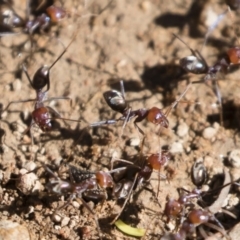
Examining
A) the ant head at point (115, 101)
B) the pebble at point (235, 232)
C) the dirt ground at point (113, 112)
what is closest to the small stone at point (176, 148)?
the dirt ground at point (113, 112)

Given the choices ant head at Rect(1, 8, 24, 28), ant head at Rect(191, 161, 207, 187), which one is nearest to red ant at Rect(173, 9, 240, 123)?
ant head at Rect(191, 161, 207, 187)

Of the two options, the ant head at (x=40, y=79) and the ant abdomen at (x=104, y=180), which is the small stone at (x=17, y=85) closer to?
the ant head at (x=40, y=79)

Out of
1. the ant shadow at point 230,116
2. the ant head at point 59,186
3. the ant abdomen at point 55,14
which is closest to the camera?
the ant head at point 59,186

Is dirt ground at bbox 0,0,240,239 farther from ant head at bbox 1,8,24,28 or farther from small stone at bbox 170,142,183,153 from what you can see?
ant head at bbox 1,8,24,28

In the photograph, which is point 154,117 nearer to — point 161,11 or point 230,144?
point 230,144

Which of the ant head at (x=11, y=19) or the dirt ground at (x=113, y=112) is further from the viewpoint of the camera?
the ant head at (x=11, y=19)

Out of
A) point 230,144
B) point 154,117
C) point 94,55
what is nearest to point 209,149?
point 230,144
